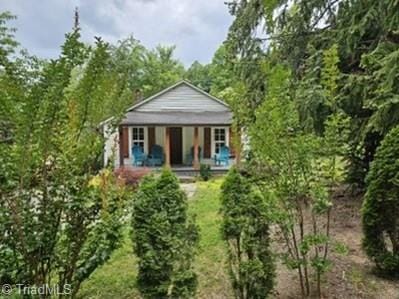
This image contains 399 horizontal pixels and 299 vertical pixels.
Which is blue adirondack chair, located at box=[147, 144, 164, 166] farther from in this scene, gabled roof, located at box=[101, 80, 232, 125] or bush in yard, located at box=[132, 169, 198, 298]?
bush in yard, located at box=[132, 169, 198, 298]

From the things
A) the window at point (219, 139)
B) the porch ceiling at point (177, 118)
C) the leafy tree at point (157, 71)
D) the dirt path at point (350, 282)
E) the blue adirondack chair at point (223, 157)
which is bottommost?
the dirt path at point (350, 282)

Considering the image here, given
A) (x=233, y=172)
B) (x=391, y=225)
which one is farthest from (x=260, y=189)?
(x=391, y=225)

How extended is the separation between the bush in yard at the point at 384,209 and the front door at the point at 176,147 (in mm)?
15079

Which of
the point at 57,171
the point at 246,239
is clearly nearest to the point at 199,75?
the point at 246,239

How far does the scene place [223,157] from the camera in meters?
18.4

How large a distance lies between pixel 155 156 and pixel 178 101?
2.90m

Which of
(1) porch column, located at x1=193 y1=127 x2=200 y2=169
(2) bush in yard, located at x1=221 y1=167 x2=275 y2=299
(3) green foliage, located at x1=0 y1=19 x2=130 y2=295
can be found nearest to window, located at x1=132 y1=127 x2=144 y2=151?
(1) porch column, located at x1=193 y1=127 x2=200 y2=169

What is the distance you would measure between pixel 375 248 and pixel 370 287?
0.47 meters

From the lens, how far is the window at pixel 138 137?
18.9 metres

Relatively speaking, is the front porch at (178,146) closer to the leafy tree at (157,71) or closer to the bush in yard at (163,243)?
the bush in yard at (163,243)

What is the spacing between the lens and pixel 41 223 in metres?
3.26

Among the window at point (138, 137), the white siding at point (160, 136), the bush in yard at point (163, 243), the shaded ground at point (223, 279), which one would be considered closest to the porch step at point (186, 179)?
the white siding at point (160, 136)

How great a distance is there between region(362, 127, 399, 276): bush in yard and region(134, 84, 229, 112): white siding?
49.0 ft

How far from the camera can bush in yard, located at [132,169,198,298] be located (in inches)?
156
